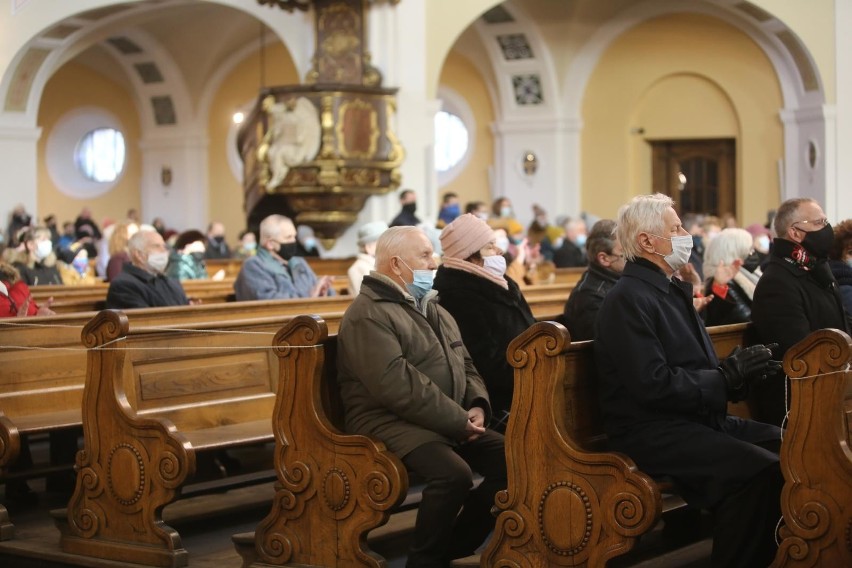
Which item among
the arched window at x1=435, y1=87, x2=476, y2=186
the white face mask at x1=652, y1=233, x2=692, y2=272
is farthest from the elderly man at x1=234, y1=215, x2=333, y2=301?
the arched window at x1=435, y1=87, x2=476, y2=186

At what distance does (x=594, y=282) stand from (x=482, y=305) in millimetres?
660

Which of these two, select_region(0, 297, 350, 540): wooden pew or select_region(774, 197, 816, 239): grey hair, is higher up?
select_region(774, 197, 816, 239): grey hair

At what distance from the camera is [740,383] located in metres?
4.60

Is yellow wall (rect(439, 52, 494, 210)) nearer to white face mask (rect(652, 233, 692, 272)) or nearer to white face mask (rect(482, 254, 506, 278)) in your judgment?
white face mask (rect(482, 254, 506, 278))

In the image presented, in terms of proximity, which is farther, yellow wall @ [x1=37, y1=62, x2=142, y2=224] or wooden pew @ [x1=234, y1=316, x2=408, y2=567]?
yellow wall @ [x1=37, y1=62, x2=142, y2=224]

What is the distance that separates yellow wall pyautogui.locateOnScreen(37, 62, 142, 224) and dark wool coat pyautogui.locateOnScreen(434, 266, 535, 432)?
18.5m

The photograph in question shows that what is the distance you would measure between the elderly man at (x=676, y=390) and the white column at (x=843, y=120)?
14.0m

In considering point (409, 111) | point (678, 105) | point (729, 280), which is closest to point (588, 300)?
point (729, 280)

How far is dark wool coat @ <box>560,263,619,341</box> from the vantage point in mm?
5945

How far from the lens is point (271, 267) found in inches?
356

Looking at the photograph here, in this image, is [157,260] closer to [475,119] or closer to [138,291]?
[138,291]

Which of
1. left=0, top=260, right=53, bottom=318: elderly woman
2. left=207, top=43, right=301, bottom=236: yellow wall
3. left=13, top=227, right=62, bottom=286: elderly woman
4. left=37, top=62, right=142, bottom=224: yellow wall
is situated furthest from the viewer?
left=37, top=62, right=142, bottom=224: yellow wall

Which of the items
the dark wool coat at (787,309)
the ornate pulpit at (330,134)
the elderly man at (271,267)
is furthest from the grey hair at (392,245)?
the ornate pulpit at (330,134)

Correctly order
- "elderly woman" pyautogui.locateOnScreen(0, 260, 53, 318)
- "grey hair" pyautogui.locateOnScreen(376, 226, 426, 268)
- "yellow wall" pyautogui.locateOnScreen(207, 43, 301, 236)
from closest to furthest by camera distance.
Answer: "grey hair" pyautogui.locateOnScreen(376, 226, 426, 268) → "elderly woman" pyautogui.locateOnScreen(0, 260, 53, 318) → "yellow wall" pyautogui.locateOnScreen(207, 43, 301, 236)
